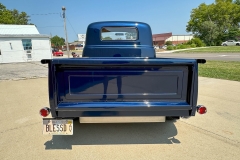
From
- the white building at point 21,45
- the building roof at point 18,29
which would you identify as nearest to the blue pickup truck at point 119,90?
the white building at point 21,45

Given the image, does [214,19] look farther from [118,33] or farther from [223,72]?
[118,33]

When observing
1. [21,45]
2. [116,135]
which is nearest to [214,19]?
[21,45]

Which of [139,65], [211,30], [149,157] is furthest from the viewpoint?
[211,30]

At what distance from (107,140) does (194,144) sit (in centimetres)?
146

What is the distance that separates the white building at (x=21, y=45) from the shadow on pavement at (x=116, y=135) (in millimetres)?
17382

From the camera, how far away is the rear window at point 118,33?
3.69m

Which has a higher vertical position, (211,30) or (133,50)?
(211,30)

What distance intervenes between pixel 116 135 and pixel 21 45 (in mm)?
18223

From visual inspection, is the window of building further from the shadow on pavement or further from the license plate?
the license plate

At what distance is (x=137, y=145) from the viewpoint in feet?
8.55

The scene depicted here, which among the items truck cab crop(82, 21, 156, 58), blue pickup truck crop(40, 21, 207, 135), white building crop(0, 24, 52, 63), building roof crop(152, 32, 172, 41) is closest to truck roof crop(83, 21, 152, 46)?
truck cab crop(82, 21, 156, 58)

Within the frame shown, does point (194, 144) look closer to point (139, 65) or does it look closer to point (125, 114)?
point (125, 114)

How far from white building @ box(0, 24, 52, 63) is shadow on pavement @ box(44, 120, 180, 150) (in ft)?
57.0

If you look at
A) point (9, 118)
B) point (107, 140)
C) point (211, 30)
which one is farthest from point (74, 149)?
point (211, 30)
